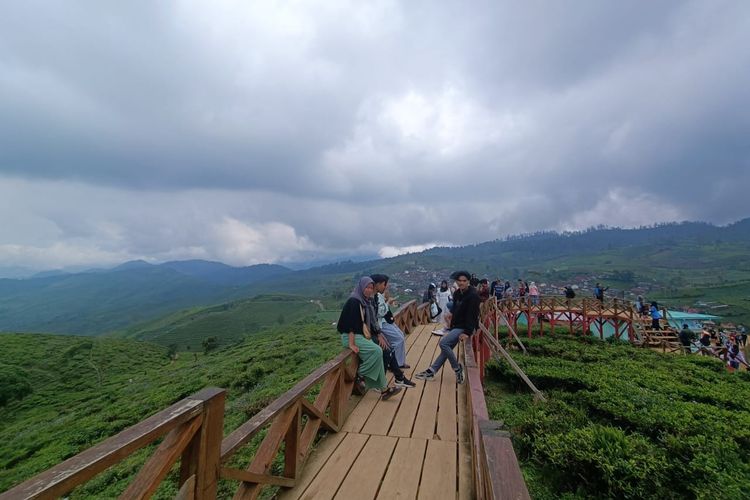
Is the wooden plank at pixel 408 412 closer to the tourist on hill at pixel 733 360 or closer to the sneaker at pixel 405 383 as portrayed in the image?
the sneaker at pixel 405 383

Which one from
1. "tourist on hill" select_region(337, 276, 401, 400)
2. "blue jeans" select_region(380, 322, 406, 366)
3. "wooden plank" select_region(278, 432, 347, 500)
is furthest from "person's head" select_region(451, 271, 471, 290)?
"wooden plank" select_region(278, 432, 347, 500)

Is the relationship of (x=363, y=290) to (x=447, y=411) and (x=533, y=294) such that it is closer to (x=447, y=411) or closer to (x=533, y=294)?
(x=447, y=411)

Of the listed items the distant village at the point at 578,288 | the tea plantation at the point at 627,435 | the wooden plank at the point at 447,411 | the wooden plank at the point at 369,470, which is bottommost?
the distant village at the point at 578,288

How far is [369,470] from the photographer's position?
12.2ft

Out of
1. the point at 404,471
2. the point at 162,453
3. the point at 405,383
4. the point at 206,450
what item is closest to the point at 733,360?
the point at 405,383

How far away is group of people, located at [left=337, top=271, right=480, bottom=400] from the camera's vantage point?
510 centimetres

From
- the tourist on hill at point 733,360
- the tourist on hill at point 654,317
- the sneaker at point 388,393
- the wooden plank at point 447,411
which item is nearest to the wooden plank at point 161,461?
the wooden plank at point 447,411

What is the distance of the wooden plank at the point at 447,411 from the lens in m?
4.52

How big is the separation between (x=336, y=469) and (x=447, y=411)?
2.10 m

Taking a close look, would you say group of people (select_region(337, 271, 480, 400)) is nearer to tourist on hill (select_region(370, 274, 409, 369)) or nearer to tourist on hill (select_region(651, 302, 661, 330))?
tourist on hill (select_region(370, 274, 409, 369))

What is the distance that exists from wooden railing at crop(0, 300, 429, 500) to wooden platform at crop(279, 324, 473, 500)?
39 cm

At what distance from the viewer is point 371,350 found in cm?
522

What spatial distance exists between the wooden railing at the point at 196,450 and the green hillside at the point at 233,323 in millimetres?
56826

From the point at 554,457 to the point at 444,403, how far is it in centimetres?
160
